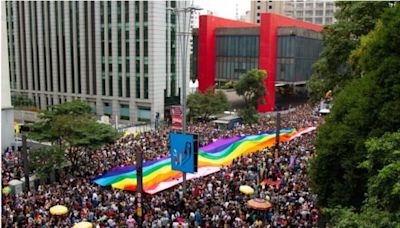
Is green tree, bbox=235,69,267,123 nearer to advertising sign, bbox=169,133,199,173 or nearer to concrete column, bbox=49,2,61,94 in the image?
advertising sign, bbox=169,133,199,173

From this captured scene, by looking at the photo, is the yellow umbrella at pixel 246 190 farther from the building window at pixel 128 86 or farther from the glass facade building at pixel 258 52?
the glass facade building at pixel 258 52

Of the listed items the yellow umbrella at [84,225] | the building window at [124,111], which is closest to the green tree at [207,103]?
the building window at [124,111]

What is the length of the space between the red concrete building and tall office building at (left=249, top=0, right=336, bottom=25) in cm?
4919

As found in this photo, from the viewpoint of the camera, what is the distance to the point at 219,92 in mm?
42875

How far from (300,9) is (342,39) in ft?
316

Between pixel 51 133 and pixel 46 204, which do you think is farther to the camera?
pixel 51 133

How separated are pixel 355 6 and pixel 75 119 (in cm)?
1558

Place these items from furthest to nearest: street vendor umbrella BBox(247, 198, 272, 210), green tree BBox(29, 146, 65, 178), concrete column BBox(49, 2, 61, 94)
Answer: concrete column BBox(49, 2, 61, 94) < green tree BBox(29, 146, 65, 178) < street vendor umbrella BBox(247, 198, 272, 210)

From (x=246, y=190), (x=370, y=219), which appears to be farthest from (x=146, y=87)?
(x=370, y=219)

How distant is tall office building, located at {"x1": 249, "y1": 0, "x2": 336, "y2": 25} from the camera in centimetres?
10750

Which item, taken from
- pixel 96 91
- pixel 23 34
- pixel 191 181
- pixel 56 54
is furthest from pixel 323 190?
pixel 23 34

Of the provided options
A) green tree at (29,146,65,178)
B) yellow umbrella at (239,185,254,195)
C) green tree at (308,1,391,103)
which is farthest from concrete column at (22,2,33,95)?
yellow umbrella at (239,185,254,195)

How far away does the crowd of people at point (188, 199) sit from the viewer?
51.6 feet

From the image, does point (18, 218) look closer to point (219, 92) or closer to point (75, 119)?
point (75, 119)
